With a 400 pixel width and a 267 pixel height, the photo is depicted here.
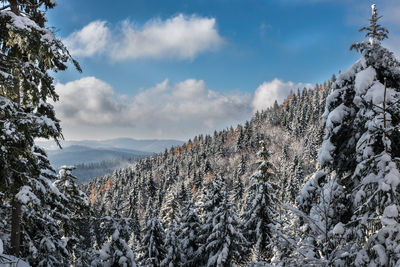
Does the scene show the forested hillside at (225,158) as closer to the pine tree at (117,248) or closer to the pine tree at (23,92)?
the pine tree at (117,248)

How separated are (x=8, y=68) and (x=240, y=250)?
16586mm

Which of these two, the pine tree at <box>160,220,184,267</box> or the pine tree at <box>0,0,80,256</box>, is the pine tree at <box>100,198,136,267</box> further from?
the pine tree at <box>160,220,184,267</box>

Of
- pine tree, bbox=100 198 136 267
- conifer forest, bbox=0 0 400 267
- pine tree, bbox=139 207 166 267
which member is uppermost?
conifer forest, bbox=0 0 400 267

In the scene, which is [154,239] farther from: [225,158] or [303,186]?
[225,158]

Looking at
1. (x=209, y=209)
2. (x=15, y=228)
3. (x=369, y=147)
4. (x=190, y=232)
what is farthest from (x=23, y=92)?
(x=190, y=232)

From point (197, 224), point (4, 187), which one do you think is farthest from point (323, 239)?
point (197, 224)

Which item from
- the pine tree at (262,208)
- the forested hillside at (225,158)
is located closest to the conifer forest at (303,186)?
the pine tree at (262,208)

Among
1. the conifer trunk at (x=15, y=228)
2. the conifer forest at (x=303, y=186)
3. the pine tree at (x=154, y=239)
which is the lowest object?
the pine tree at (x=154, y=239)

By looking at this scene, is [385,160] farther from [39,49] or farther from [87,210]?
[87,210]

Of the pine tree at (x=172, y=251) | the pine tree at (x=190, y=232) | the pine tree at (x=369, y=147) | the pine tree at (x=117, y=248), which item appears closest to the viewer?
the pine tree at (x=369, y=147)

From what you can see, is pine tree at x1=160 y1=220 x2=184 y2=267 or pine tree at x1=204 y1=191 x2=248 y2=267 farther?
pine tree at x1=160 y1=220 x2=184 y2=267

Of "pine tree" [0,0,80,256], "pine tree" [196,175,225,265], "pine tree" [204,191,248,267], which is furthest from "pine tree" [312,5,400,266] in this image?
"pine tree" [196,175,225,265]

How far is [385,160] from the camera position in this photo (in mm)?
5164

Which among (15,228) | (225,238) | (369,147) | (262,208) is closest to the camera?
(369,147)
